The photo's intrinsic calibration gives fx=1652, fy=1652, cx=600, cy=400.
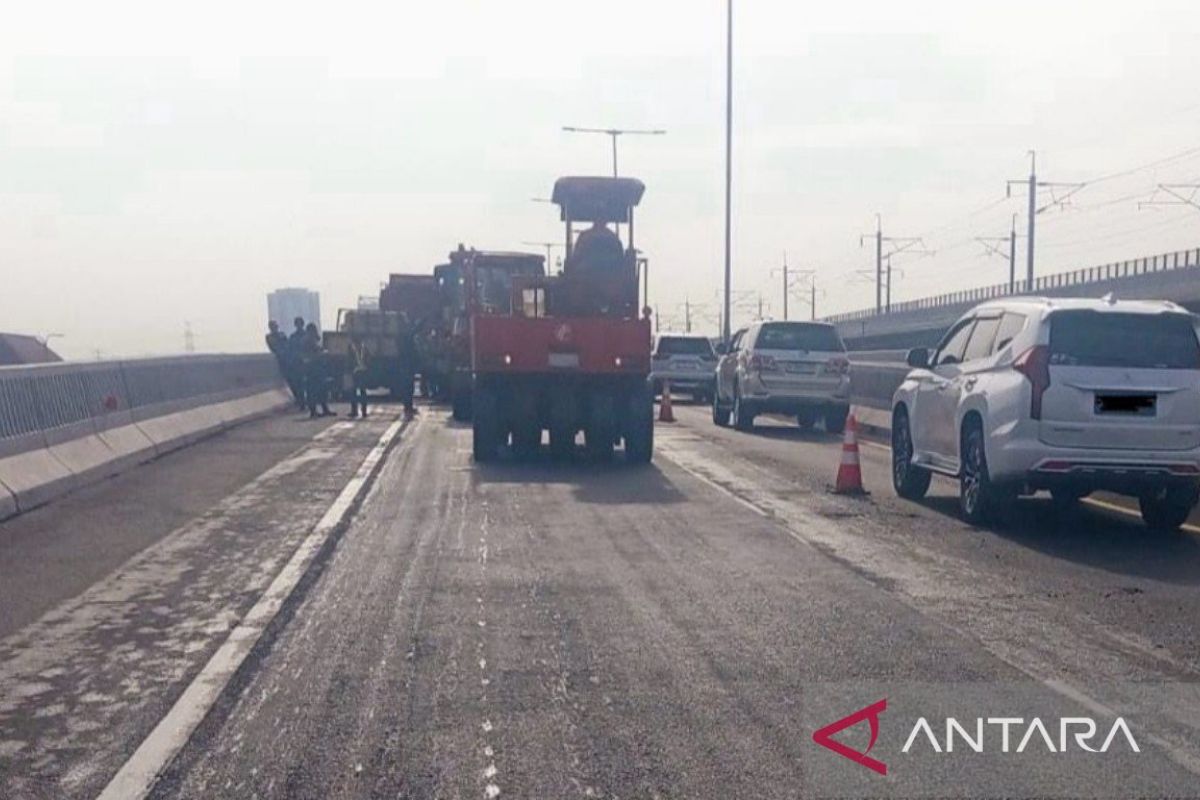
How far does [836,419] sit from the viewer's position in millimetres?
29703

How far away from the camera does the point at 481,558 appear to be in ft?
40.9

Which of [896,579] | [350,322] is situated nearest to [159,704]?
[896,579]

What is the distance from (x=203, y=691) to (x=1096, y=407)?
8.35m

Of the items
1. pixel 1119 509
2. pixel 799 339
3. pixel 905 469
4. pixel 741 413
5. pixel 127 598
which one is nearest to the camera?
pixel 127 598

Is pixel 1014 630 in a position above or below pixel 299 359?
below

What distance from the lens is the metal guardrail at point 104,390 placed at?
664 inches

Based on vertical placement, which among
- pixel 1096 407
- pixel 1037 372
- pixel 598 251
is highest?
pixel 598 251

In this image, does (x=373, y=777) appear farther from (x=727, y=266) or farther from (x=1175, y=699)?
(x=727, y=266)

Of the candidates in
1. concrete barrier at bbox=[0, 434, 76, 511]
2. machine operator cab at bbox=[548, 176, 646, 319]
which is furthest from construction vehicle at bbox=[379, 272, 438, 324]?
concrete barrier at bbox=[0, 434, 76, 511]

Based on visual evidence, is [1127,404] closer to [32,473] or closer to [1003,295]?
[32,473]

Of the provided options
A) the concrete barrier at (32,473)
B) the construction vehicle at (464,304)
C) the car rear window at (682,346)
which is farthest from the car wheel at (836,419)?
the concrete barrier at (32,473)

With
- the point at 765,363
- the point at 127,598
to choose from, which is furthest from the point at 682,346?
the point at 127,598

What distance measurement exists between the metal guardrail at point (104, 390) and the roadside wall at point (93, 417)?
0.01 meters

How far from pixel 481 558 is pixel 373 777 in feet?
19.5
